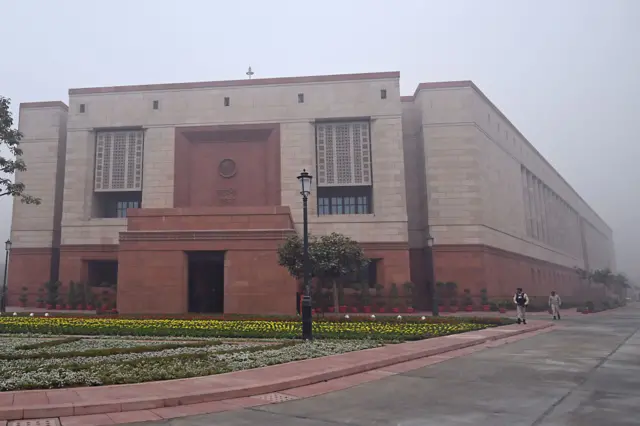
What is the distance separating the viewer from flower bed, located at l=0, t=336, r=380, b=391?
8.43m

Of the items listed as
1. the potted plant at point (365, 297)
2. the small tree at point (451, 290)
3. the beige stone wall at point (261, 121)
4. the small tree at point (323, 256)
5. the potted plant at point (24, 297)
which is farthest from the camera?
the potted plant at point (24, 297)

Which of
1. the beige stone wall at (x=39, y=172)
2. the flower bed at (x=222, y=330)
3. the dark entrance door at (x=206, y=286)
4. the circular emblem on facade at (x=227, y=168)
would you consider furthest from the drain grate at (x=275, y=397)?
the beige stone wall at (x=39, y=172)

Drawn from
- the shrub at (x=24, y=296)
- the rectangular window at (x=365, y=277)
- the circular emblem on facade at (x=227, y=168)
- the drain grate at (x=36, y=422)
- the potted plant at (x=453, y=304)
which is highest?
the circular emblem on facade at (x=227, y=168)

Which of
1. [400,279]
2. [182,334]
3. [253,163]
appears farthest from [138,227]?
[400,279]

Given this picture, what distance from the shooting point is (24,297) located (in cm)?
3706

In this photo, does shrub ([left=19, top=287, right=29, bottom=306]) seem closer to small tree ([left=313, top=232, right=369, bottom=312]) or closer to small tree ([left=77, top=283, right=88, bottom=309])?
small tree ([left=77, top=283, right=88, bottom=309])

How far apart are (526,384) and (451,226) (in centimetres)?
2848

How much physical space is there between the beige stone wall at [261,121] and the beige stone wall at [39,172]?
2333mm

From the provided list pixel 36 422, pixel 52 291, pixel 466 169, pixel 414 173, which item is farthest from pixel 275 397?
pixel 414 173

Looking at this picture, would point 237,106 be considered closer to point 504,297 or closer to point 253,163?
point 253,163

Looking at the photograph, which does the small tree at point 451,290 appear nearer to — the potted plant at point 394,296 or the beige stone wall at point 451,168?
the beige stone wall at point 451,168

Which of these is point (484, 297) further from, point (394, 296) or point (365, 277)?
point (365, 277)

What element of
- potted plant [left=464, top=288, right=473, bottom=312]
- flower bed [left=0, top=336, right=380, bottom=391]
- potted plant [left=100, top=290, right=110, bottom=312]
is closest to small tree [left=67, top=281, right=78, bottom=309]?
potted plant [left=100, top=290, right=110, bottom=312]

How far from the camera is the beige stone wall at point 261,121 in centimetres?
3559
